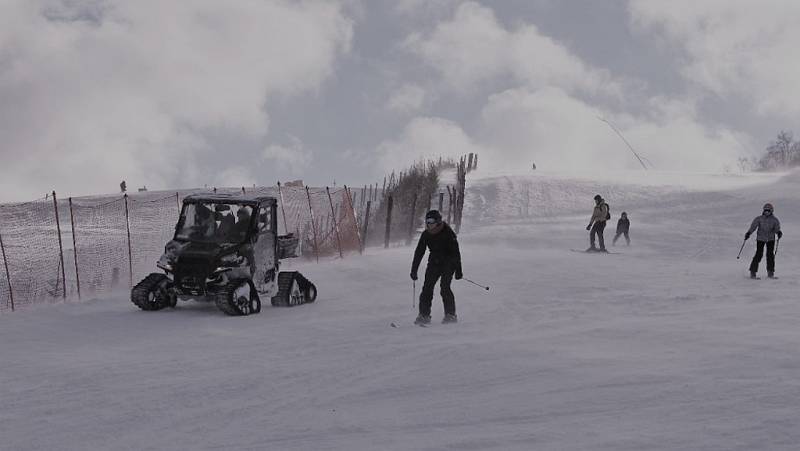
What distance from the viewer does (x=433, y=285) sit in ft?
41.8

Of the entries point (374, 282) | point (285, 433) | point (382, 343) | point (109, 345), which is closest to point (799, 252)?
point (374, 282)

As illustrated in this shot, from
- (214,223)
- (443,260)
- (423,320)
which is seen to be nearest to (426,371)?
(423,320)

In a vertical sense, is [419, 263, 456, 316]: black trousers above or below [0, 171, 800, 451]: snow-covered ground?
above

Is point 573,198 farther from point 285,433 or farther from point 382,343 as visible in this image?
point 285,433

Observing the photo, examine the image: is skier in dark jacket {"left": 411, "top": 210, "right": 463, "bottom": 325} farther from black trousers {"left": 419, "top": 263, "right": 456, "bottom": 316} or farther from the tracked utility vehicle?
the tracked utility vehicle

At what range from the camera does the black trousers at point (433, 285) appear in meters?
12.7

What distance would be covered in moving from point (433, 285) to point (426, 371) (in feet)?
12.0

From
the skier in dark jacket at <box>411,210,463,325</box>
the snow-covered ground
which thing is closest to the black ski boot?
the skier in dark jacket at <box>411,210,463,325</box>

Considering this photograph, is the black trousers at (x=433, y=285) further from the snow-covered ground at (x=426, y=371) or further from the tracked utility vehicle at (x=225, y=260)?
the tracked utility vehicle at (x=225, y=260)

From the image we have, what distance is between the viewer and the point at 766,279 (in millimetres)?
18797

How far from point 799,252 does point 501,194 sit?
706 inches

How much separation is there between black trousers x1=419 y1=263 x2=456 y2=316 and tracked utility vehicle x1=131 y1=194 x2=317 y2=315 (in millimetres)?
3163

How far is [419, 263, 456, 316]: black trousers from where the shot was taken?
41.7ft

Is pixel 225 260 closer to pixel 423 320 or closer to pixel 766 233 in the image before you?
pixel 423 320
